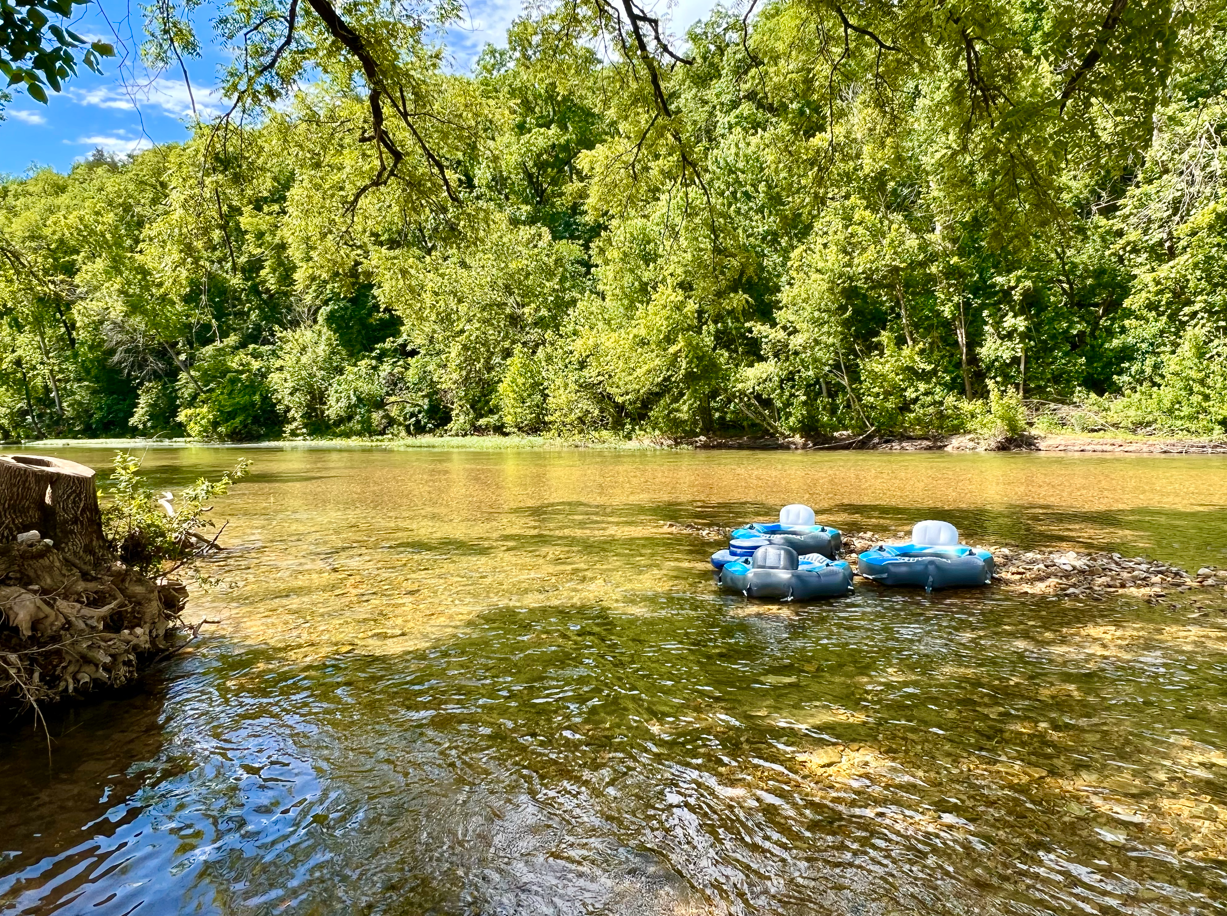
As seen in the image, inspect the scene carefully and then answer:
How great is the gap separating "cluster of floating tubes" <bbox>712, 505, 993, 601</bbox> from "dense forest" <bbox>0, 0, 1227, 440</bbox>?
291 cm

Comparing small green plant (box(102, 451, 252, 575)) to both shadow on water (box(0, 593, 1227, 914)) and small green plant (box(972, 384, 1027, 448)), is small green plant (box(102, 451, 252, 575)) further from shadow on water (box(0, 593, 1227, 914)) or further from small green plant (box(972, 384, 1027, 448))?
small green plant (box(972, 384, 1027, 448))

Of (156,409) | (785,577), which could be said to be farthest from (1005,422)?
(156,409)

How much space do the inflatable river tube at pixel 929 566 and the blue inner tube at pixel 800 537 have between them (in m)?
0.55

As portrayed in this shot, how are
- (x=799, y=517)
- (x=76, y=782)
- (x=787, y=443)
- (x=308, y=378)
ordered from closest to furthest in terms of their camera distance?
(x=76, y=782), (x=799, y=517), (x=787, y=443), (x=308, y=378)

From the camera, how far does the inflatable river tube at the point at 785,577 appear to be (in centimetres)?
682

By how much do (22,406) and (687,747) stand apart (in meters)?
57.6

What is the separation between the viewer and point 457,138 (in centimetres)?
837

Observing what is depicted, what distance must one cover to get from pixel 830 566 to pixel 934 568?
1124 millimetres

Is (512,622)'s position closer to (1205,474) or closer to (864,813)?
(864,813)

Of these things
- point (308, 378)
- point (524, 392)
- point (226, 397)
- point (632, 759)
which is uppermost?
point (308, 378)

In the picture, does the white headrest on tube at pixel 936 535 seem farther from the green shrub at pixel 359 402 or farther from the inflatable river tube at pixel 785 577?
the green shrub at pixel 359 402

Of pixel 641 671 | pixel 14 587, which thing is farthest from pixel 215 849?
pixel 641 671

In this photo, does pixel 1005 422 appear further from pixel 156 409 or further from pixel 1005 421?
pixel 156 409

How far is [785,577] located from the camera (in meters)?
6.79
